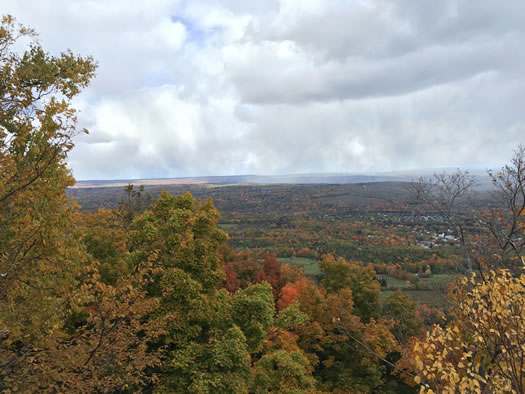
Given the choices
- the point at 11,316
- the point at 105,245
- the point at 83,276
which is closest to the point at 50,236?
the point at 11,316

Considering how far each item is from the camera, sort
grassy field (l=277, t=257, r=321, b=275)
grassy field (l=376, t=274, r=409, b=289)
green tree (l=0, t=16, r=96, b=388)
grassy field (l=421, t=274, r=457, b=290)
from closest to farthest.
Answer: green tree (l=0, t=16, r=96, b=388)
grassy field (l=421, t=274, r=457, b=290)
grassy field (l=376, t=274, r=409, b=289)
grassy field (l=277, t=257, r=321, b=275)

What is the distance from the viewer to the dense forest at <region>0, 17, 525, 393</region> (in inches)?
280

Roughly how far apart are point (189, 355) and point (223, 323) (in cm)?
232

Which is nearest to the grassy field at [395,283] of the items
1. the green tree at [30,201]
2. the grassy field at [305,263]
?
the grassy field at [305,263]

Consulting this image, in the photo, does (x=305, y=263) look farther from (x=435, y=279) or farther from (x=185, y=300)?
(x=185, y=300)

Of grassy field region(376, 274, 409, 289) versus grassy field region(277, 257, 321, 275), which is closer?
grassy field region(376, 274, 409, 289)

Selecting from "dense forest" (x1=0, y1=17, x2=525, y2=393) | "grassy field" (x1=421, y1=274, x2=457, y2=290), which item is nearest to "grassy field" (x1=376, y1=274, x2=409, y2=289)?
"grassy field" (x1=421, y1=274, x2=457, y2=290)

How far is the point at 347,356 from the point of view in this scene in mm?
22984

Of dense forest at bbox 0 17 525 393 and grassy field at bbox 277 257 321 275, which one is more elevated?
dense forest at bbox 0 17 525 393

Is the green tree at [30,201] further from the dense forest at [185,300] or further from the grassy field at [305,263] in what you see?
the grassy field at [305,263]

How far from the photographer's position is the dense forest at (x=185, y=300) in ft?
23.3

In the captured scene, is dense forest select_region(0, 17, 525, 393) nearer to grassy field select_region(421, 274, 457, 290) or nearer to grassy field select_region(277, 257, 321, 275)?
grassy field select_region(421, 274, 457, 290)

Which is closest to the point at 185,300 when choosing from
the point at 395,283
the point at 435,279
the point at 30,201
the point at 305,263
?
the point at 30,201

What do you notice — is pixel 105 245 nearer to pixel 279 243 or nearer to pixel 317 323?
pixel 317 323
